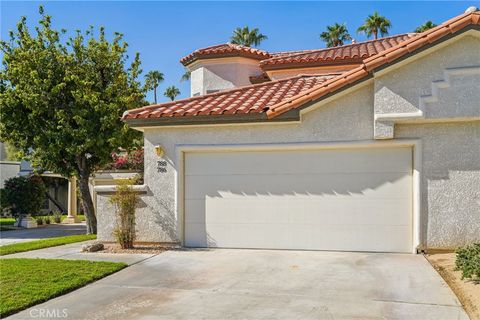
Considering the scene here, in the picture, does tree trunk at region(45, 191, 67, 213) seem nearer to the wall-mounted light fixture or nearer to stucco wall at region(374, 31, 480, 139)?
the wall-mounted light fixture

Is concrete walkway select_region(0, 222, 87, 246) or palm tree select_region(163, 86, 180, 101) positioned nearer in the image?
concrete walkway select_region(0, 222, 87, 246)

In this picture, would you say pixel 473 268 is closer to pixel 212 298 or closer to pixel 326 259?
pixel 326 259

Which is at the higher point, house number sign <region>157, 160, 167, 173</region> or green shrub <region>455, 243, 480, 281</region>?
house number sign <region>157, 160, 167, 173</region>

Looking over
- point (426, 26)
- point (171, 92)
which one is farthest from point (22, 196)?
point (171, 92)

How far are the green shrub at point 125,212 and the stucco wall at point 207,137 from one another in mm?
288

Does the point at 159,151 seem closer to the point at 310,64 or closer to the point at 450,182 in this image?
the point at 450,182

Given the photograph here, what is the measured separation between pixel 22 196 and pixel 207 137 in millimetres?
17268

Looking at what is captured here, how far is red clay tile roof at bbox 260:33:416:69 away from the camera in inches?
618

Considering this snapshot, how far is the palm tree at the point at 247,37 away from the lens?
155 feet

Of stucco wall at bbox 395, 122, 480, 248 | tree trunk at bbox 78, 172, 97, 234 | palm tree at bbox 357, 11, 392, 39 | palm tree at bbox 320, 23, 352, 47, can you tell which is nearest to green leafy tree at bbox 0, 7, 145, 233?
tree trunk at bbox 78, 172, 97, 234

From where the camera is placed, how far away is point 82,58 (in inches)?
669

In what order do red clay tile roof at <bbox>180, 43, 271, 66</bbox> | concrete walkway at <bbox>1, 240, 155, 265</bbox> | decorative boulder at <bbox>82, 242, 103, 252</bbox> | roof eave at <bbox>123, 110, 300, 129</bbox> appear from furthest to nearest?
red clay tile roof at <bbox>180, 43, 271, 66</bbox> → decorative boulder at <bbox>82, 242, 103, 252</bbox> → roof eave at <bbox>123, 110, 300, 129</bbox> → concrete walkway at <bbox>1, 240, 155, 265</bbox>

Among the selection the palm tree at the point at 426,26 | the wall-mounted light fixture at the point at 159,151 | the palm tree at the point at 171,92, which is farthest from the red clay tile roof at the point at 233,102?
the palm tree at the point at 171,92

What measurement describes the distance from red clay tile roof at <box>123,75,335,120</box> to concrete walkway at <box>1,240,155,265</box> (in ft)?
10.8
